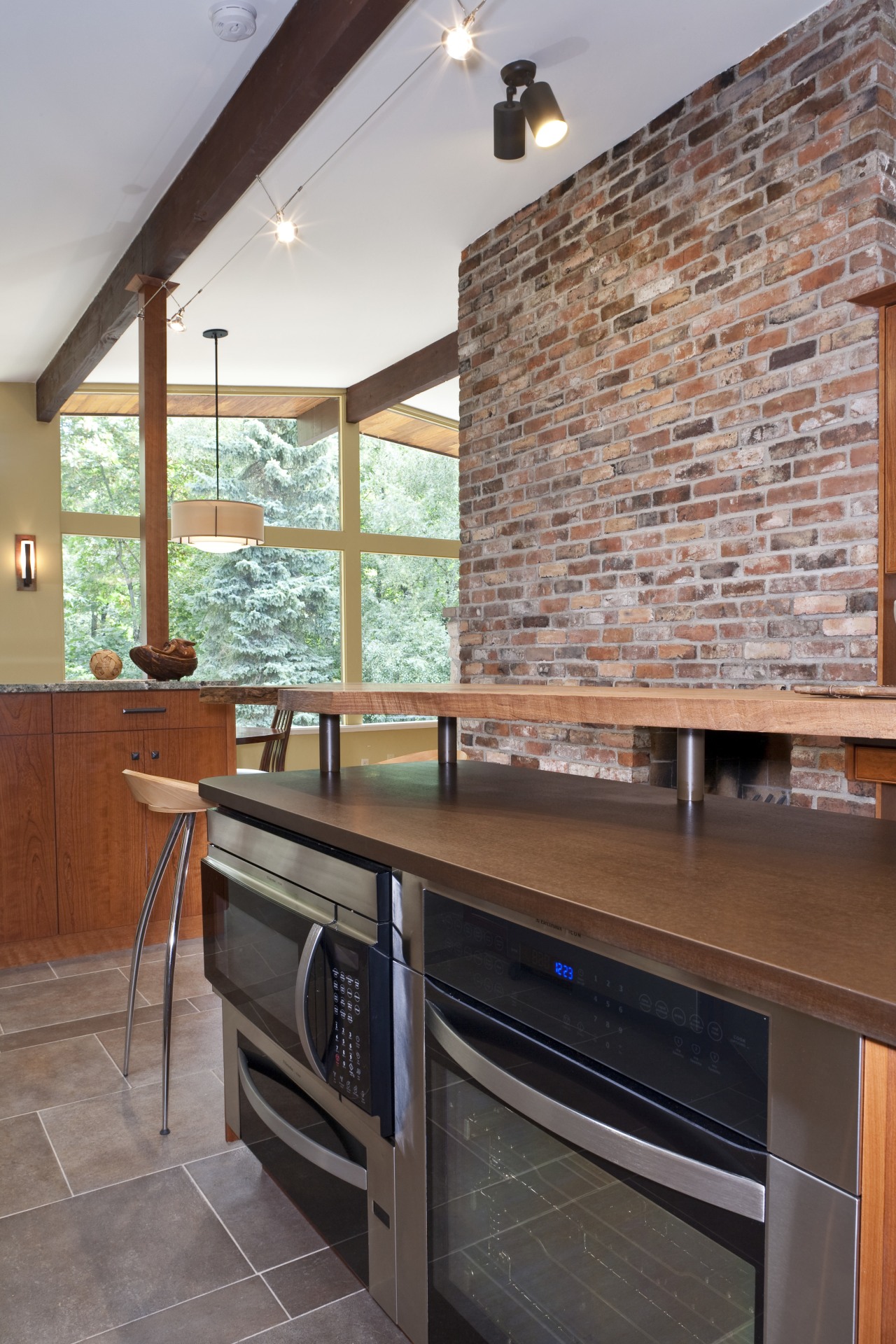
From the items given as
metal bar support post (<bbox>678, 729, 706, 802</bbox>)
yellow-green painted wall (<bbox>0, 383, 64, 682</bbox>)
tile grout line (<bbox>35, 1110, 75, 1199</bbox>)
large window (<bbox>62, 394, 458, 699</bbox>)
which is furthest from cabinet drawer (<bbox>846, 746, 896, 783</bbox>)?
yellow-green painted wall (<bbox>0, 383, 64, 682</bbox>)

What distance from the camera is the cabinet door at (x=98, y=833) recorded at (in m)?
3.52

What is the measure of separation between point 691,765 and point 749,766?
173 cm

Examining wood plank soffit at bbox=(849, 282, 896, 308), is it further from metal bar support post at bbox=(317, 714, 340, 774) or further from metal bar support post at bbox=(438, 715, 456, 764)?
metal bar support post at bbox=(317, 714, 340, 774)

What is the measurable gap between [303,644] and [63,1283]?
6136 millimetres

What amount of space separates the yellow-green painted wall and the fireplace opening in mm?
5133

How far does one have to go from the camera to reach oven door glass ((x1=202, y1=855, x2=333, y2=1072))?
1.47 metres

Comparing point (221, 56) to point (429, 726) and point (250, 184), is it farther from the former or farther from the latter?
point (429, 726)

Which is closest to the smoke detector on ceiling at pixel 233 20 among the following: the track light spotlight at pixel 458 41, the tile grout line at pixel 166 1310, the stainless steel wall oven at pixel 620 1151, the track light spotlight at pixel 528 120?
the track light spotlight at pixel 458 41

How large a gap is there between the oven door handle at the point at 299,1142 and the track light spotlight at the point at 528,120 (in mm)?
2523

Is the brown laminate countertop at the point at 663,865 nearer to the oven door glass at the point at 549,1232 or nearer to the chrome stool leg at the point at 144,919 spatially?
the oven door glass at the point at 549,1232

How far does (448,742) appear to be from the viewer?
7.09 ft

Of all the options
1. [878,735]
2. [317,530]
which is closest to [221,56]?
[878,735]

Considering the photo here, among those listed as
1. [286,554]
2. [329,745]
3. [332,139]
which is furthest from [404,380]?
[329,745]

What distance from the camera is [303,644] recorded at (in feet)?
25.1
